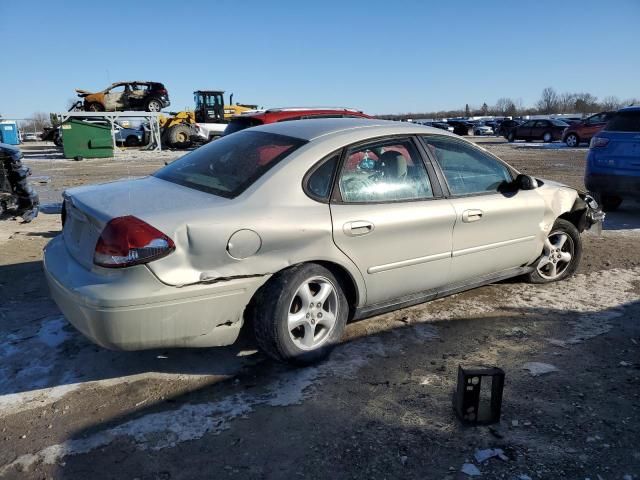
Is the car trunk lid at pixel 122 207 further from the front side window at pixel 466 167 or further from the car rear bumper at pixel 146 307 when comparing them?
the front side window at pixel 466 167

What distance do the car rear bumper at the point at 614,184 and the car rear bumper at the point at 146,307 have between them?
6.50 m

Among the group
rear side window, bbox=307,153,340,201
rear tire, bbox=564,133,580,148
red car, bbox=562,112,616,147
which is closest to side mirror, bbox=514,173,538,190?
rear side window, bbox=307,153,340,201

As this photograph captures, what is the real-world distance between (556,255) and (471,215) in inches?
56.3

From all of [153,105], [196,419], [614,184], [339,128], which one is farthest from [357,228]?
[153,105]

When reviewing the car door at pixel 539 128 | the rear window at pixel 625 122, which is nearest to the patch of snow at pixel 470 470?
the rear window at pixel 625 122

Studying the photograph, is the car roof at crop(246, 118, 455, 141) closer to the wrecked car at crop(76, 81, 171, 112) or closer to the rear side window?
the rear side window

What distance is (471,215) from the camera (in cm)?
379

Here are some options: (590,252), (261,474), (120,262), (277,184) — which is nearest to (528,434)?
(261,474)

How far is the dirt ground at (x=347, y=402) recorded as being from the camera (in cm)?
234

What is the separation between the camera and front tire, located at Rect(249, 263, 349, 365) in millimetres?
2973

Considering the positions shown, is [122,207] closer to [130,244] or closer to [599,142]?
[130,244]

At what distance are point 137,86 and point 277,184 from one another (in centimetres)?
2797

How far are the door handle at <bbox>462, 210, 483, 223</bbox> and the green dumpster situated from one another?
21.3m

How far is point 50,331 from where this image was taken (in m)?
3.70
